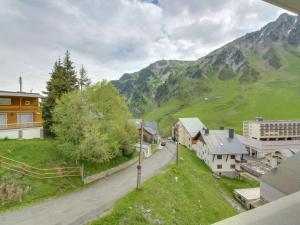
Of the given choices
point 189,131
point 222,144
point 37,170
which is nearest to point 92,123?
point 37,170

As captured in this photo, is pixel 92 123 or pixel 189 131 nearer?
pixel 92 123

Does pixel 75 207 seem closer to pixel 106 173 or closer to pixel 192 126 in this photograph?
pixel 106 173

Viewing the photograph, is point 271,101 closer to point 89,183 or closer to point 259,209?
point 89,183

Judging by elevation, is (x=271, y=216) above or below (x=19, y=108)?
below

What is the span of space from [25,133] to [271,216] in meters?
32.5

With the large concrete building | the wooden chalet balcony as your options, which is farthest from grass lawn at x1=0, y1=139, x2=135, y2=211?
the large concrete building

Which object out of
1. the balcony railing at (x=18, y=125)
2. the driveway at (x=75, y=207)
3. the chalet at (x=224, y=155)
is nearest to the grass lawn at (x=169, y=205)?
the driveway at (x=75, y=207)

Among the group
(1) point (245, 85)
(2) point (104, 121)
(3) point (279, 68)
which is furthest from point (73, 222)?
(3) point (279, 68)

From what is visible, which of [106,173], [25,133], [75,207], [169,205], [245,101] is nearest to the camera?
[75,207]

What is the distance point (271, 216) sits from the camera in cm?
204

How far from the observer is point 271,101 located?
4518 inches

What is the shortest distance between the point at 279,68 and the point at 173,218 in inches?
6866

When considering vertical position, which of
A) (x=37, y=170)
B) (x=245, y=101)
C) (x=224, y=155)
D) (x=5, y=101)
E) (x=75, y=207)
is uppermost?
(x=245, y=101)

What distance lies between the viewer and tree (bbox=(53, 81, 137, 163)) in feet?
71.9
